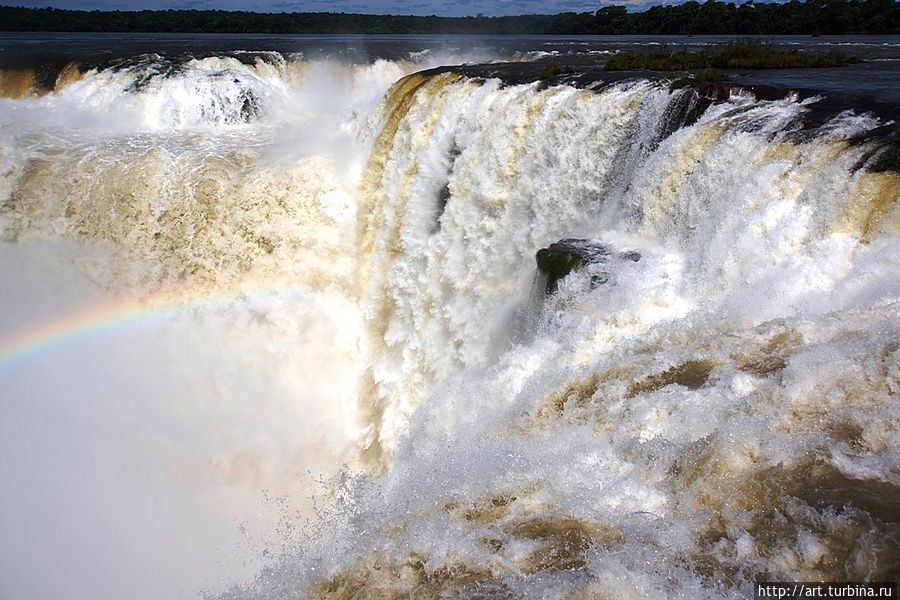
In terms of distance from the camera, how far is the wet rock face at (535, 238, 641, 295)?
6578mm

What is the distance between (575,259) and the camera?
6672 mm

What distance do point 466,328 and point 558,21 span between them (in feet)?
146

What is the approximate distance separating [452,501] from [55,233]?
38.9 ft

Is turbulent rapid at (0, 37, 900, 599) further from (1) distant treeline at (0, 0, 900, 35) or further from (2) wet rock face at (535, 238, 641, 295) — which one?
(1) distant treeline at (0, 0, 900, 35)

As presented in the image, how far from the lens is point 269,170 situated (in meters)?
13.2

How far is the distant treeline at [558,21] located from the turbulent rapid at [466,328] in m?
25.0

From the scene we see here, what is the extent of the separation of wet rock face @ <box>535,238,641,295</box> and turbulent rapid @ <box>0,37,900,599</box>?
4cm

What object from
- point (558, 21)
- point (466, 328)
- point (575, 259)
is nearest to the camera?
point (575, 259)

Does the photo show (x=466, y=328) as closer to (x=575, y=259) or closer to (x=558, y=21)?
(x=575, y=259)

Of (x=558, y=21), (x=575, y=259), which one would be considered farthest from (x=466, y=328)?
(x=558, y=21)

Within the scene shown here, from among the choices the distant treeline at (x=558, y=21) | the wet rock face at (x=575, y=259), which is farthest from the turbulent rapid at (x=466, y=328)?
the distant treeline at (x=558, y=21)

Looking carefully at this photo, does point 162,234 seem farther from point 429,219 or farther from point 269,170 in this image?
point 429,219

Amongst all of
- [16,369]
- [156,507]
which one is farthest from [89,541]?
[16,369]

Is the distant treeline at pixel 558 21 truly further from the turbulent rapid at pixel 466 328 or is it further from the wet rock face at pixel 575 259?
the wet rock face at pixel 575 259
